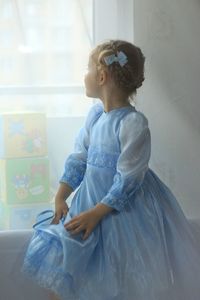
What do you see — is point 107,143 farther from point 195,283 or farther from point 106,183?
point 195,283

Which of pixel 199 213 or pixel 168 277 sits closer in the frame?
pixel 168 277

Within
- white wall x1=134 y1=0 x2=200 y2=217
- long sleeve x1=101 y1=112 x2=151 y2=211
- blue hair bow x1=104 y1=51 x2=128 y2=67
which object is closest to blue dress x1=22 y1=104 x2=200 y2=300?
long sleeve x1=101 y1=112 x2=151 y2=211

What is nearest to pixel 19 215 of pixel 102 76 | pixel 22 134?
pixel 22 134

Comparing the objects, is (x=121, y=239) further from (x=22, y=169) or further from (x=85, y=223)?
(x=22, y=169)

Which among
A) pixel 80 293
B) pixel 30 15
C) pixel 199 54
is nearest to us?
pixel 80 293

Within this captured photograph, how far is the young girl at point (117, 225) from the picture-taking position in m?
1.01

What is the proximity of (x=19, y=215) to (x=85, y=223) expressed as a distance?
0.31 metres

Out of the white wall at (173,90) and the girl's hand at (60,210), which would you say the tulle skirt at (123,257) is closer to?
the girl's hand at (60,210)

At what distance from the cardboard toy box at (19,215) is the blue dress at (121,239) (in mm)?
199

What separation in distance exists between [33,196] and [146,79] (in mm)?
432

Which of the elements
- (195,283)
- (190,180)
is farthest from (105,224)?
(190,180)

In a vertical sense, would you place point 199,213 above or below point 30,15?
below

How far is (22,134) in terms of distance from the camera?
1.25 metres

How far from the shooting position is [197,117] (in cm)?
134
